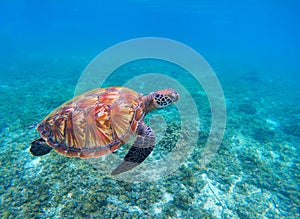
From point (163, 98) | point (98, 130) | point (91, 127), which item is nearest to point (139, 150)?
point (98, 130)

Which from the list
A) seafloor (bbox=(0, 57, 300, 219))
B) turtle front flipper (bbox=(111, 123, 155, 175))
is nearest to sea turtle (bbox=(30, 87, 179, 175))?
turtle front flipper (bbox=(111, 123, 155, 175))

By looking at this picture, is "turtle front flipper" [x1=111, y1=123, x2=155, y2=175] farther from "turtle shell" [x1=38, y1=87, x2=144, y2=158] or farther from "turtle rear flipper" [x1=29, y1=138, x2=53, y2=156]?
"turtle rear flipper" [x1=29, y1=138, x2=53, y2=156]

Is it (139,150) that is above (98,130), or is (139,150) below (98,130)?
below

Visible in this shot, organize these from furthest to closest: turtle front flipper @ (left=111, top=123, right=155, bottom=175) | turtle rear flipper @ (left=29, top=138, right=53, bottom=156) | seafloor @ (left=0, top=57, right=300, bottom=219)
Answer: turtle rear flipper @ (left=29, top=138, right=53, bottom=156) < turtle front flipper @ (left=111, top=123, right=155, bottom=175) < seafloor @ (left=0, top=57, right=300, bottom=219)

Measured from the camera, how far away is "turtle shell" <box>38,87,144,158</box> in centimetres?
356

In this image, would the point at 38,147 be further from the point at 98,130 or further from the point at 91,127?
the point at 98,130

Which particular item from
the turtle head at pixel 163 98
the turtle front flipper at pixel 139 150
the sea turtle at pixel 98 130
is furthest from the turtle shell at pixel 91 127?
the turtle head at pixel 163 98

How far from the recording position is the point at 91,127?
3.63 m

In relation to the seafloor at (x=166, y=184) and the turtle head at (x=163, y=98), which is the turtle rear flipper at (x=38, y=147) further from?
the turtle head at (x=163, y=98)

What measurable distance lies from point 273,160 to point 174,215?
13.4ft

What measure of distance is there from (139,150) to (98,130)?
954 millimetres

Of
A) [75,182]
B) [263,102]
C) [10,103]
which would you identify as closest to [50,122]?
[75,182]

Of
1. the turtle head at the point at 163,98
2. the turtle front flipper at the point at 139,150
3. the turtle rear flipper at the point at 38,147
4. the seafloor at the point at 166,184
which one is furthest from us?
the turtle head at the point at 163,98

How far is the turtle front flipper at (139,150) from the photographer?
3521 millimetres
